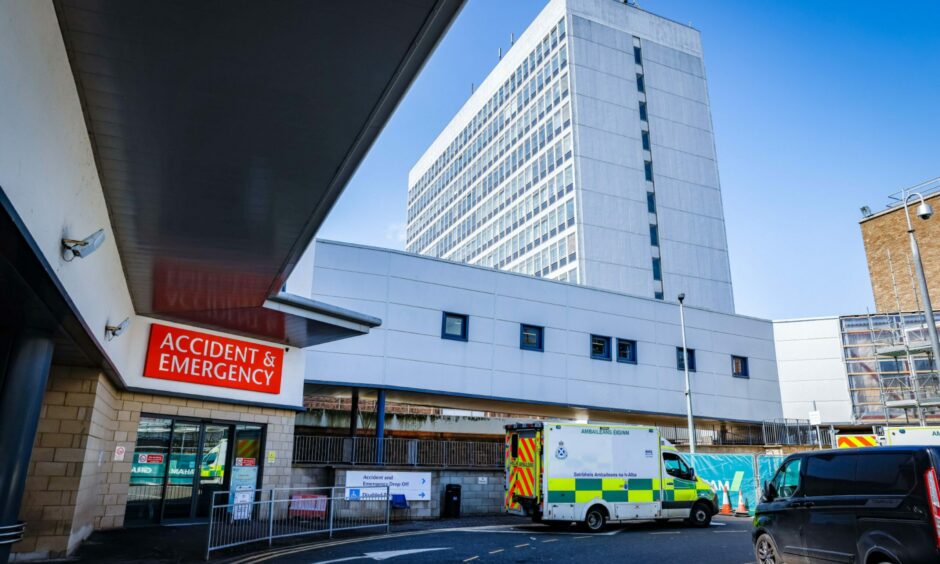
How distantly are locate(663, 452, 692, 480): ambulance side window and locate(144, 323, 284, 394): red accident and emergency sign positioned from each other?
10833mm

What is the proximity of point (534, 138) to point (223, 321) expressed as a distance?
1925 inches

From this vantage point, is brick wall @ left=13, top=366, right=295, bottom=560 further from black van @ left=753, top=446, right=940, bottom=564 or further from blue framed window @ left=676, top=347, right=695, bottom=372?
blue framed window @ left=676, top=347, right=695, bottom=372

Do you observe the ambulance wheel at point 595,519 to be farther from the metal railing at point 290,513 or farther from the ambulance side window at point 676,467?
the metal railing at point 290,513

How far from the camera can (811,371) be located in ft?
105

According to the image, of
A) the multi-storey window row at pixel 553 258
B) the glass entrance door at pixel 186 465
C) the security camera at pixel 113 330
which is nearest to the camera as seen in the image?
the security camera at pixel 113 330

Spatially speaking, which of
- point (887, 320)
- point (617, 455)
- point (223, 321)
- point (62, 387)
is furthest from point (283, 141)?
point (887, 320)

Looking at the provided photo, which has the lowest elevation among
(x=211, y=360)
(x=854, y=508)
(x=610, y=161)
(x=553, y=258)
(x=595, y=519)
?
(x=595, y=519)

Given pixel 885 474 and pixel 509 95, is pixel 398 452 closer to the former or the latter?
pixel 885 474

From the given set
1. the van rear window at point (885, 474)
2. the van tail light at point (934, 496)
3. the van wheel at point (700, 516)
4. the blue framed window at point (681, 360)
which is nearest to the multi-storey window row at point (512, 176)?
the blue framed window at point (681, 360)

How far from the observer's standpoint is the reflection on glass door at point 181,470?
15.0 m

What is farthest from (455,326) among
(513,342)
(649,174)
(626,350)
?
(649,174)

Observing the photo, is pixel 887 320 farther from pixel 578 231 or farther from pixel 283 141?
pixel 283 141

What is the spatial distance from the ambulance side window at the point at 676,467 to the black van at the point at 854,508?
7.37 m

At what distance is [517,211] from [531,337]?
3806 centimetres
